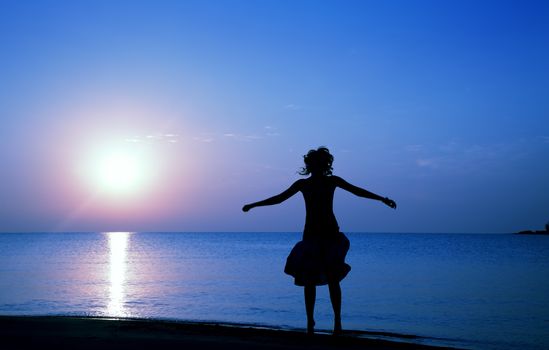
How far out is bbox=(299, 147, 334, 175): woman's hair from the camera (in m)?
7.98

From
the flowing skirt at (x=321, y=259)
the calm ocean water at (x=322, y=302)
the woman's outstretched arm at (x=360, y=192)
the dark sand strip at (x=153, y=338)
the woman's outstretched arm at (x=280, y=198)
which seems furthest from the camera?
the calm ocean water at (x=322, y=302)

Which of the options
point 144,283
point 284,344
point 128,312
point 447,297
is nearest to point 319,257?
point 284,344

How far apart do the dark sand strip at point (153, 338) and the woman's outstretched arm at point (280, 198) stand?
182 centimetres

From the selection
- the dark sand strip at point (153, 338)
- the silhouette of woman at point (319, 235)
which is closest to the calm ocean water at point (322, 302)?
the dark sand strip at point (153, 338)

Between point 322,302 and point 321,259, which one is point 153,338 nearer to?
point 321,259

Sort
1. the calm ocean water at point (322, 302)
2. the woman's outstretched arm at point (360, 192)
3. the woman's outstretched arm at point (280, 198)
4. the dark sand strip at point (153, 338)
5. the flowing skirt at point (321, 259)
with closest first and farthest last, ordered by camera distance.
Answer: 1. the dark sand strip at point (153, 338)
2. the woman's outstretched arm at point (360, 192)
3. the woman's outstretched arm at point (280, 198)
4. the flowing skirt at point (321, 259)
5. the calm ocean water at point (322, 302)

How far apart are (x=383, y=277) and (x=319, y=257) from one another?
2317 centimetres

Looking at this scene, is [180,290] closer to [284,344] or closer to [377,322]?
[377,322]

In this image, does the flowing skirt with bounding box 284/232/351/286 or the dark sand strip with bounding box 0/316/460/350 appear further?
the flowing skirt with bounding box 284/232/351/286

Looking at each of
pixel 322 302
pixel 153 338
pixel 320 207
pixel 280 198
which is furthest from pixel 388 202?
pixel 322 302

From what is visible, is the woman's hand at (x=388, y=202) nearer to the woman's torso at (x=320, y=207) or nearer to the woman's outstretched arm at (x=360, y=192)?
the woman's outstretched arm at (x=360, y=192)

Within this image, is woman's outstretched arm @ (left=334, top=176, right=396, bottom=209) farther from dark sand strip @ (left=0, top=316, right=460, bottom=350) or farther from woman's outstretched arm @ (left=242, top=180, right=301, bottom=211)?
dark sand strip @ (left=0, top=316, right=460, bottom=350)

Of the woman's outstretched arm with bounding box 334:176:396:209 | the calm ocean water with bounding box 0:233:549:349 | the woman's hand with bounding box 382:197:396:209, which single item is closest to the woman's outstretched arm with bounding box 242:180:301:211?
the woman's outstretched arm with bounding box 334:176:396:209

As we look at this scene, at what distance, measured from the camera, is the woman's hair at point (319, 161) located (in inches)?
314
